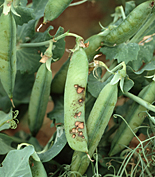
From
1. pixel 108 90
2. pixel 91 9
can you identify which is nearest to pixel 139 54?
pixel 108 90

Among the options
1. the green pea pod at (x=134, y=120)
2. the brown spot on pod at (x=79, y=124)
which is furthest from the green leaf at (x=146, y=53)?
the brown spot on pod at (x=79, y=124)

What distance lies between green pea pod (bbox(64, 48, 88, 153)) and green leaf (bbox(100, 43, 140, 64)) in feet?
0.59

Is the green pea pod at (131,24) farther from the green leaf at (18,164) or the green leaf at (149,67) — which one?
the green leaf at (18,164)

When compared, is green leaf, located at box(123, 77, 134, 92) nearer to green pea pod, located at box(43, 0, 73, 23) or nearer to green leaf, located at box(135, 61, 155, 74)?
green leaf, located at box(135, 61, 155, 74)

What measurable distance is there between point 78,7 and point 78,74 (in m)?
1.10

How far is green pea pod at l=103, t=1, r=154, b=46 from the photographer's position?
70 centimetres

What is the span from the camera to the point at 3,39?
618 millimetres

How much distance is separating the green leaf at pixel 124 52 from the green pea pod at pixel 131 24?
0.07 ft

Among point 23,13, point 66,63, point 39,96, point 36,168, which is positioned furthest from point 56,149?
point 23,13

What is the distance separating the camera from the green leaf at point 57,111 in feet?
2.60

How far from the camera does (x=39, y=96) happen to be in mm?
759

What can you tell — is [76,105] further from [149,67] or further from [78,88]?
[149,67]

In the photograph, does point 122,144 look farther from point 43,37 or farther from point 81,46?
point 43,37

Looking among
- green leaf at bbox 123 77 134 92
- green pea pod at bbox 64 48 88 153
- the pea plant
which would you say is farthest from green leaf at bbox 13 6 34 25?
green leaf at bbox 123 77 134 92
